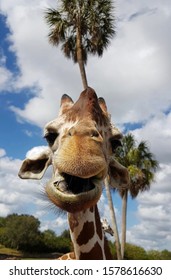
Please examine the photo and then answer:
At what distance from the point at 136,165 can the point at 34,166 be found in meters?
23.4

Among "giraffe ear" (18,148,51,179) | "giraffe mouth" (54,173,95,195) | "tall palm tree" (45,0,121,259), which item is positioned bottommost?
"giraffe mouth" (54,173,95,195)

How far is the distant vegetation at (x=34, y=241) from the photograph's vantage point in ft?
96.9

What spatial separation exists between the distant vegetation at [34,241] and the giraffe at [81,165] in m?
22.7

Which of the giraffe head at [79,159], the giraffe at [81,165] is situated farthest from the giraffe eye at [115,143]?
the giraffe head at [79,159]

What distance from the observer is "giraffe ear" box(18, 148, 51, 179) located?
4539mm

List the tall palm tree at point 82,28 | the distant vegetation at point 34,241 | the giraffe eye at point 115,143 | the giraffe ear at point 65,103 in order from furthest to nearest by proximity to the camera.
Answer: the distant vegetation at point 34,241
the tall palm tree at point 82,28
the giraffe ear at point 65,103
the giraffe eye at point 115,143

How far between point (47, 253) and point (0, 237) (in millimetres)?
15014

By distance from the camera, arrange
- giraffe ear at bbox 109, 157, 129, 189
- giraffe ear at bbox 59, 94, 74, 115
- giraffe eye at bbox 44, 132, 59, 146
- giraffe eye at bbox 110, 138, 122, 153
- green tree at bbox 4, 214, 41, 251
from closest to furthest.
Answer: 1. giraffe eye at bbox 44, 132, 59, 146
2. giraffe eye at bbox 110, 138, 122, 153
3. giraffe ear at bbox 109, 157, 129, 189
4. giraffe ear at bbox 59, 94, 74, 115
5. green tree at bbox 4, 214, 41, 251

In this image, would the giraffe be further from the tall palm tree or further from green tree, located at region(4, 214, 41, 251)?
green tree, located at region(4, 214, 41, 251)

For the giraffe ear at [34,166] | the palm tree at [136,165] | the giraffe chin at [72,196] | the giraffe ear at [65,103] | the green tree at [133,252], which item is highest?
the palm tree at [136,165]

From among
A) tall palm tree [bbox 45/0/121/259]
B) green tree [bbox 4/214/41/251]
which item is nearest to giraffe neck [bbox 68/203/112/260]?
tall palm tree [bbox 45/0/121/259]

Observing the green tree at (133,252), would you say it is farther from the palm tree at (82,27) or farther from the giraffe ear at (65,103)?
the giraffe ear at (65,103)

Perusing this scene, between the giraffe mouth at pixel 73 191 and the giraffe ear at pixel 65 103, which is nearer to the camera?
the giraffe mouth at pixel 73 191

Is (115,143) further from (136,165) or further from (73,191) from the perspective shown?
(136,165)
